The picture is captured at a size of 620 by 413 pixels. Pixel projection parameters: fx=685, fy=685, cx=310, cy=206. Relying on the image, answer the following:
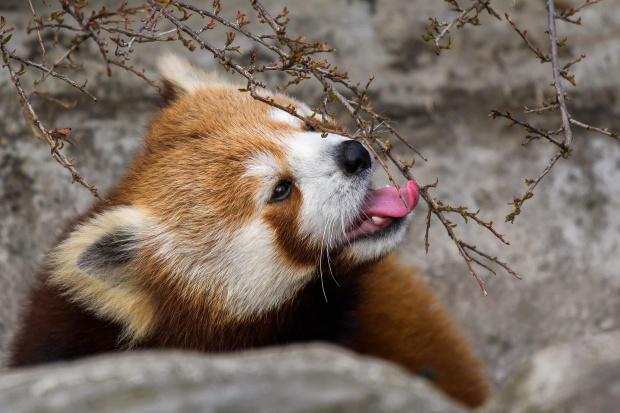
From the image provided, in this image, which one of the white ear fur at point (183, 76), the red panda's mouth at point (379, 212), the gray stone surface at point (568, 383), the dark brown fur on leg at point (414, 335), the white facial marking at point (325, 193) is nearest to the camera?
the gray stone surface at point (568, 383)

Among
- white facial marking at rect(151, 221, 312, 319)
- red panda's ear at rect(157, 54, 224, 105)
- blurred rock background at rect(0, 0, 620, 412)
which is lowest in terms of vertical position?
white facial marking at rect(151, 221, 312, 319)

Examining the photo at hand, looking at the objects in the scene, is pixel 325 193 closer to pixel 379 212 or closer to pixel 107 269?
pixel 379 212

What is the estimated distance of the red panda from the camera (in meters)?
2.75

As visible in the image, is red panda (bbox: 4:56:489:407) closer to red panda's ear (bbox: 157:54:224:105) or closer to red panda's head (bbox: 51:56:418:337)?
red panda's head (bbox: 51:56:418:337)

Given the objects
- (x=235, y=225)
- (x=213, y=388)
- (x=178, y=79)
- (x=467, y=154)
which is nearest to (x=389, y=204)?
(x=235, y=225)

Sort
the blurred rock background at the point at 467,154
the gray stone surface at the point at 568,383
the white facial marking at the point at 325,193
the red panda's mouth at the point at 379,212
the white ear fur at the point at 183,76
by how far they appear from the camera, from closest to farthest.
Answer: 1. the gray stone surface at the point at 568,383
2. the white facial marking at the point at 325,193
3. the red panda's mouth at the point at 379,212
4. the white ear fur at the point at 183,76
5. the blurred rock background at the point at 467,154

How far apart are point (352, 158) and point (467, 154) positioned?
2.31 meters

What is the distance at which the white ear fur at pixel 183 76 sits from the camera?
11.3 feet

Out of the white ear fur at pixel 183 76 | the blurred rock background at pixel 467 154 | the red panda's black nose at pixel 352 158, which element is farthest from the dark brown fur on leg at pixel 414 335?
the white ear fur at pixel 183 76

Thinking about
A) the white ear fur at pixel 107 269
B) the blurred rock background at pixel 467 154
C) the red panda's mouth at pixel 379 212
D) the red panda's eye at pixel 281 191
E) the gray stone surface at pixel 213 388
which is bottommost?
the gray stone surface at pixel 213 388

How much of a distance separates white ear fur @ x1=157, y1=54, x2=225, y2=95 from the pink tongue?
3.73ft

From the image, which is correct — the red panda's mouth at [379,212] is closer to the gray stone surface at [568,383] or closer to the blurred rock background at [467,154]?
the gray stone surface at [568,383]

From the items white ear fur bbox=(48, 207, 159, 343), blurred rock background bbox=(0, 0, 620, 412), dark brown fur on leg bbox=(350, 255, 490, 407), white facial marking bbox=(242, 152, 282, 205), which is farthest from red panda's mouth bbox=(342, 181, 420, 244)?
blurred rock background bbox=(0, 0, 620, 412)

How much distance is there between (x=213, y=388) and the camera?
1.69m
